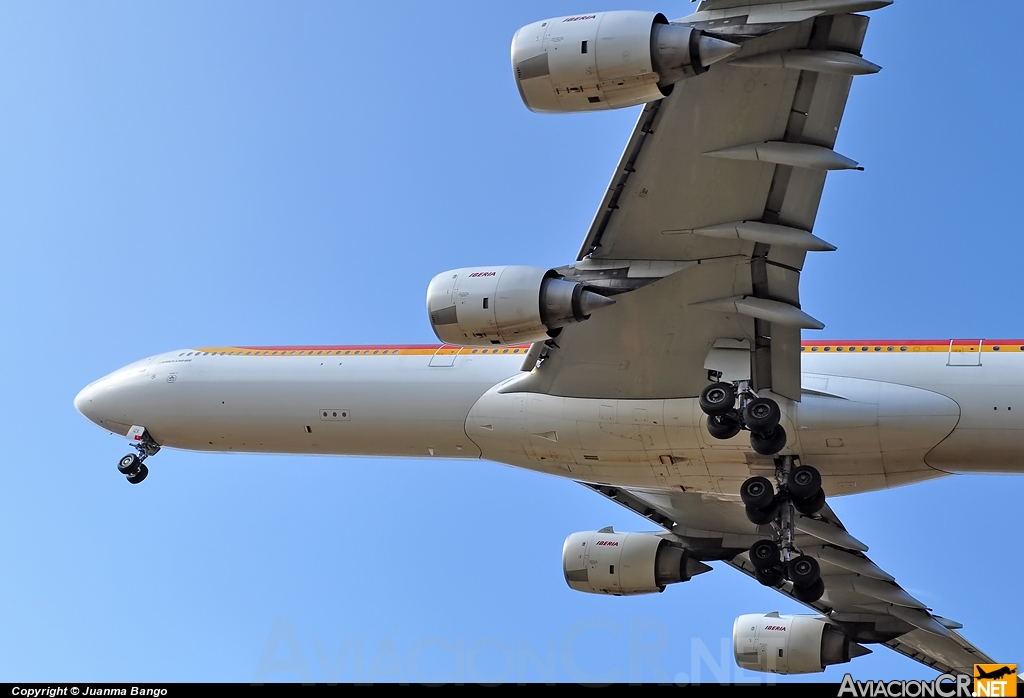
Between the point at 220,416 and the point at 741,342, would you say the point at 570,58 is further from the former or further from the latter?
Answer: the point at 220,416

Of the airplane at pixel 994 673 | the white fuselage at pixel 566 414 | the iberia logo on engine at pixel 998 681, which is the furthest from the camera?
the airplane at pixel 994 673

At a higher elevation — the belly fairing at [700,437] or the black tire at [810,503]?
the belly fairing at [700,437]

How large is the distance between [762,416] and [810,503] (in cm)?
207

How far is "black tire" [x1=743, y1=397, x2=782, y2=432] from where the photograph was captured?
18047 mm

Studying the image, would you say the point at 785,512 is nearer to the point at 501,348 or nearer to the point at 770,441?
the point at 770,441

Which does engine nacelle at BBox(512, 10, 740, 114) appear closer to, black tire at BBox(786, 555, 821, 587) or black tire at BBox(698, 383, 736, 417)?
black tire at BBox(698, 383, 736, 417)

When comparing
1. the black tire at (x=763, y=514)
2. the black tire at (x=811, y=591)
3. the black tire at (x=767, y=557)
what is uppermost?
the black tire at (x=763, y=514)

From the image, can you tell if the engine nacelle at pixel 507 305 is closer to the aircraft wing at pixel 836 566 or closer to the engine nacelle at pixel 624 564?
the aircraft wing at pixel 836 566

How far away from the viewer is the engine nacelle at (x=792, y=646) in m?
25.3

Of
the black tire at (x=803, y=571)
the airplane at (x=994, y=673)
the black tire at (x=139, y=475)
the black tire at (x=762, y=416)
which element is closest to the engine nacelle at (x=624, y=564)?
the black tire at (x=803, y=571)

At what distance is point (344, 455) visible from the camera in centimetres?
2356

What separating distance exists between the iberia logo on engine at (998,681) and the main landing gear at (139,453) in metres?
17.0

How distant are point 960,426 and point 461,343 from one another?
26.3 feet

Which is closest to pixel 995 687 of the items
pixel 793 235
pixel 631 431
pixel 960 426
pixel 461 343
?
pixel 960 426
